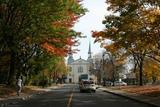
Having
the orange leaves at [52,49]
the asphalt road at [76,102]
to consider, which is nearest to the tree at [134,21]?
the asphalt road at [76,102]

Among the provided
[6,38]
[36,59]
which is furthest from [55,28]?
[36,59]

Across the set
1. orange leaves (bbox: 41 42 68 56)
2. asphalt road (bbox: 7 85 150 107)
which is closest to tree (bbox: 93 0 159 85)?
asphalt road (bbox: 7 85 150 107)

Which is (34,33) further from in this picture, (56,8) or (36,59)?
(36,59)

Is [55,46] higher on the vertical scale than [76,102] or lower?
higher

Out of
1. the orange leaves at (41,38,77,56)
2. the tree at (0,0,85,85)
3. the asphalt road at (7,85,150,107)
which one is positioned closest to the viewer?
the asphalt road at (7,85,150,107)

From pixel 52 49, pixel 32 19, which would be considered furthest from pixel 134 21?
pixel 52 49

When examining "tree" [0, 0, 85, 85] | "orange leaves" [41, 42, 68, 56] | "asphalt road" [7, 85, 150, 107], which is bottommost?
"asphalt road" [7, 85, 150, 107]

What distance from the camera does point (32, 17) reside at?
34375 millimetres

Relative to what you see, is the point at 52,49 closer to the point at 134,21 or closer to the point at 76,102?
the point at 134,21

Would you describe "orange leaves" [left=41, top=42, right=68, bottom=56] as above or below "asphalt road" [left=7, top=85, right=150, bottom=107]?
above

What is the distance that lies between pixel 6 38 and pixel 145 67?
2006 inches

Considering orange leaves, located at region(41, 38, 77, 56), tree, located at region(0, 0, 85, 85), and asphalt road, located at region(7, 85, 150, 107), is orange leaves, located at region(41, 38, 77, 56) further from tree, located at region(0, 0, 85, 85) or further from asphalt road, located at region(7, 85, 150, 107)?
asphalt road, located at region(7, 85, 150, 107)

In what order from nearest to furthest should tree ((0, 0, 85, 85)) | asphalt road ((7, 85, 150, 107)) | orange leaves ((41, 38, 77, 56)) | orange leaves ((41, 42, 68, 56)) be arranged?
1. asphalt road ((7, 85, 150, 107))
2. tree ((0, 0, 85, 85))
3. orange leaves ((41, 38, 77, 56))
4. orange leaves ((41, 42, 68, 56))

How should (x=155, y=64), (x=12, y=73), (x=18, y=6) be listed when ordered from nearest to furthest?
(x=18, y=6), (x=12, y=73), (x=155, y=64)
